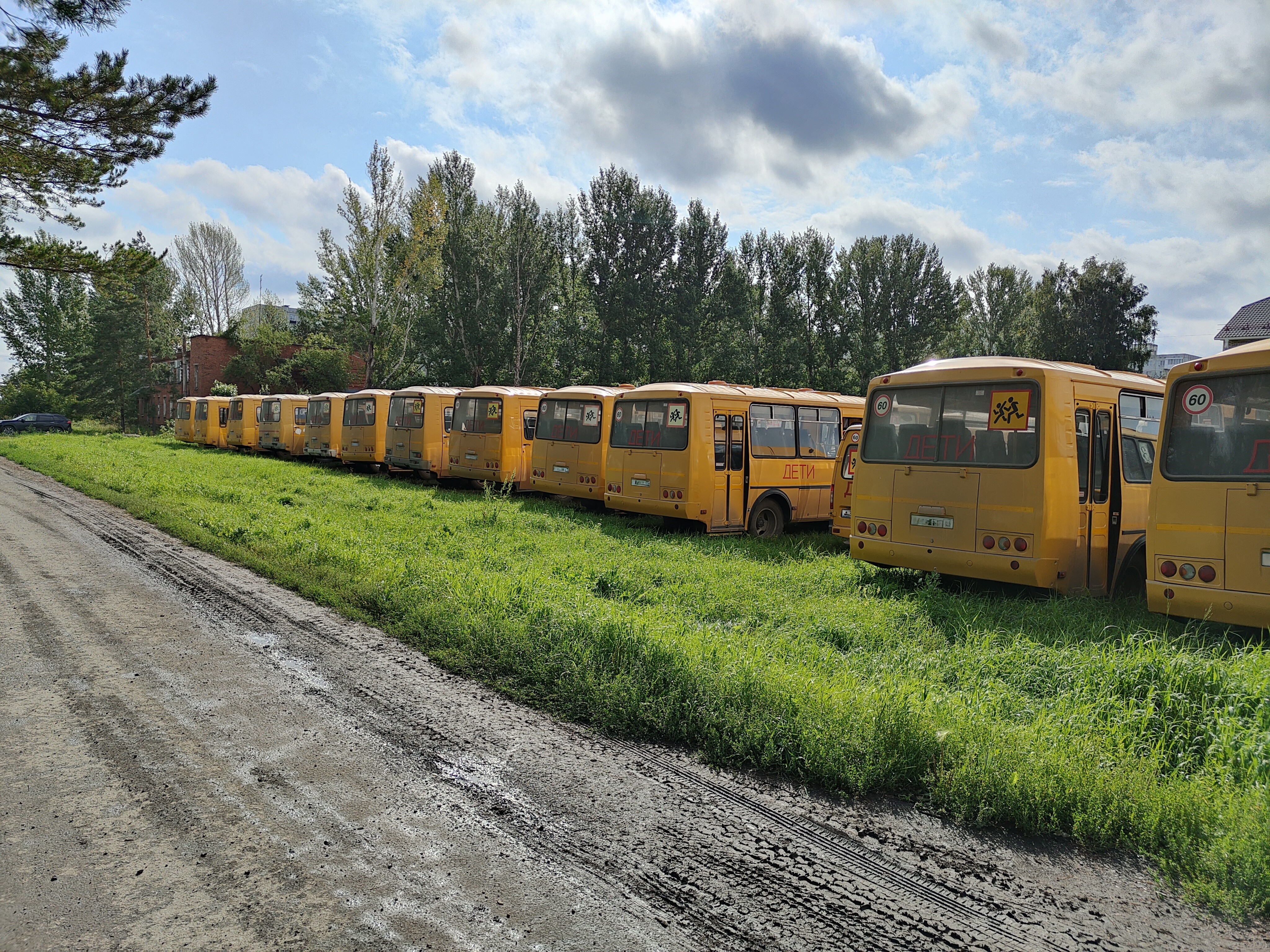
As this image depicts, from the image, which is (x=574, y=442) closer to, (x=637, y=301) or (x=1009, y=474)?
(x=1009, y=474)

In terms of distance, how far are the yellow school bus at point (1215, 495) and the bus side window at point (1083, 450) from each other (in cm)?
149

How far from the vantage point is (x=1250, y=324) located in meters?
43.7

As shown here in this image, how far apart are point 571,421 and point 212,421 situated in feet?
94.5

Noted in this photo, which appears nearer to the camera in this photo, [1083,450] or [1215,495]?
[1215,495]

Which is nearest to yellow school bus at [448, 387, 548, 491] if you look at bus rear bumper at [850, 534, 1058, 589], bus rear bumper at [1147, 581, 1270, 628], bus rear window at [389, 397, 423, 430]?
bus rear window at [389, 397, 423, 430]

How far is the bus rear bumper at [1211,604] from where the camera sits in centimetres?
642

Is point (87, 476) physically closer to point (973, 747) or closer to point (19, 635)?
point (19, 635)

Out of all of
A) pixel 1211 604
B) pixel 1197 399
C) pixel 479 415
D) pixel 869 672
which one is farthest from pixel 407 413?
pixel 1211 604

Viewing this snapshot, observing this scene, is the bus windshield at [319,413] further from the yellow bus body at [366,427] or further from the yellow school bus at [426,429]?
the yellow school bus at [426,429]

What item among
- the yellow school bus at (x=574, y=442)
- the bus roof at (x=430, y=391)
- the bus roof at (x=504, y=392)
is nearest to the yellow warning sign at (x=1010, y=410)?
the yellow school bus at (x=574, y=442)

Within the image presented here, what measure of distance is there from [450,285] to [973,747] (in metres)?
41.2

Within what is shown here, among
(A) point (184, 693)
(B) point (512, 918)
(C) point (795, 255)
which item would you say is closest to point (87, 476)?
(A) point (184, 693)

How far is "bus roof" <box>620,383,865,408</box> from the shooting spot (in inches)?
539

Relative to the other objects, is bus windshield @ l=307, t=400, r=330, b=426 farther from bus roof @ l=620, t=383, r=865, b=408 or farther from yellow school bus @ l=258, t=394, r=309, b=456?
bus roof @ l=620, t=383, r=865, b=408
